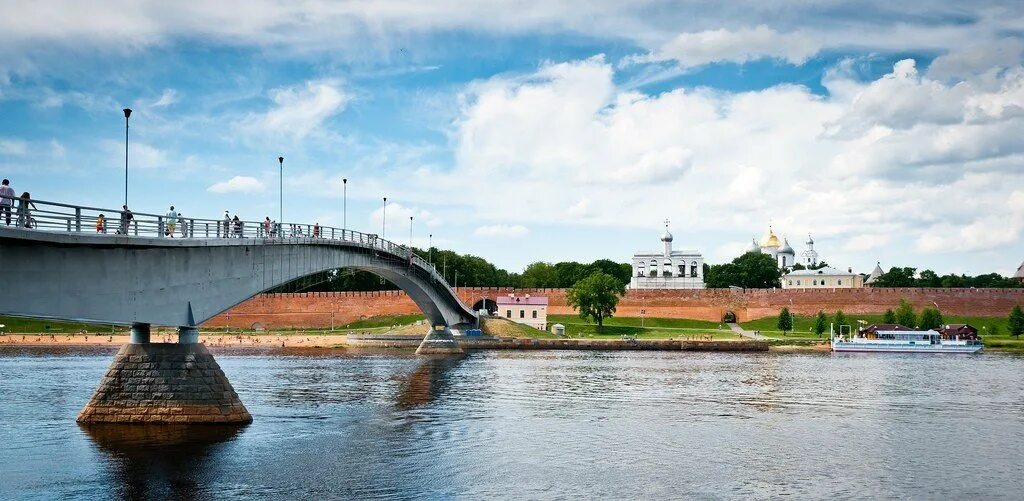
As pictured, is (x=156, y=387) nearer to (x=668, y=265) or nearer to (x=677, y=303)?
(x=677, y=303)

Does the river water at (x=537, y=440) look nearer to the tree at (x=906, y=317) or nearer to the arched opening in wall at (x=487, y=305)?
the tree at (x=906, y=317)

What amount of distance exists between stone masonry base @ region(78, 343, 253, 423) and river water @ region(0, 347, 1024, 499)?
0.66 meters

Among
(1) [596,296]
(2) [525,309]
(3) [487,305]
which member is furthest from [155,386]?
(3) [487,305]

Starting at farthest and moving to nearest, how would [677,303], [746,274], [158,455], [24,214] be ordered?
[746,274], [677,303], [158,455], [24,214]

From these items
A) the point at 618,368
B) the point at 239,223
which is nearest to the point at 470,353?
the point at 618,368

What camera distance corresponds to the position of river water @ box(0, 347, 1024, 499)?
23.3 metres

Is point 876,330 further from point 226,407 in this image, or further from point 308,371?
point 226,407

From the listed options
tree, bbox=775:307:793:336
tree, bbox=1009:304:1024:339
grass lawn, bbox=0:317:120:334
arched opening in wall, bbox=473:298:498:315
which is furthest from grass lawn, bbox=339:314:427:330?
tree, bbox=1009:304:1024:339

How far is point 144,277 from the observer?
91.2 ft

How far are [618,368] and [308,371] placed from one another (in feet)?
61.5

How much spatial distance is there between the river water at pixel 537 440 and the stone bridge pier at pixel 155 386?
0.68 metres

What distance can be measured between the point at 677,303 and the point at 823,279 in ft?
131

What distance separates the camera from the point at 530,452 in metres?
28.1

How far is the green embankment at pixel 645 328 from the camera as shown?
9925 cm
